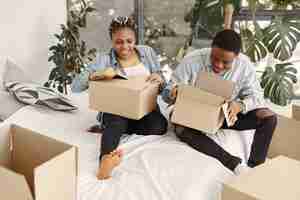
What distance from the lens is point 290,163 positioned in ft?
4.73

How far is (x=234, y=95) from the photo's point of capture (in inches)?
79.7

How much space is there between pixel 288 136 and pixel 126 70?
903 millimetres

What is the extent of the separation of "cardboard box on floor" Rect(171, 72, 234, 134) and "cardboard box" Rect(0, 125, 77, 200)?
70 cm

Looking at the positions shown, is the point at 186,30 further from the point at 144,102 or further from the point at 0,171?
the point at 0,171

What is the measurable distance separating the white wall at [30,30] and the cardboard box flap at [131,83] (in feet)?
3.23

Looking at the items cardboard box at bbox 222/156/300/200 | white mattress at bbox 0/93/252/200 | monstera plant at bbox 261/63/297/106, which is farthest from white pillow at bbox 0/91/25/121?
monstera plant at bbox 261/63/297/106

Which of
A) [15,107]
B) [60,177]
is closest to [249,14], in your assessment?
[15,107]

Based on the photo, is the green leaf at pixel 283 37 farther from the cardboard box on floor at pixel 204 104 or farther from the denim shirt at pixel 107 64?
the cardboard box on floor at pixel 204 104

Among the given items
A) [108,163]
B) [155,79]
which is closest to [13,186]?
[108,163]

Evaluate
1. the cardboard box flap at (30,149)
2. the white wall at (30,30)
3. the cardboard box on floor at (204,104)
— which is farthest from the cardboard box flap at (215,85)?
the white wall at (30,30)

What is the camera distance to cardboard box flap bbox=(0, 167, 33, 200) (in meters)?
1.10

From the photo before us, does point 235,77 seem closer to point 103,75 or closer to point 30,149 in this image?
point 103,75

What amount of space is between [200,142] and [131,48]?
67 cm

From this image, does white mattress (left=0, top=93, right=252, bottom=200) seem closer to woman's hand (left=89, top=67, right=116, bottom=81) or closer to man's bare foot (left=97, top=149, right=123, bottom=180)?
man's bare foot (left=97, top=149, right=123, bottom=180)
